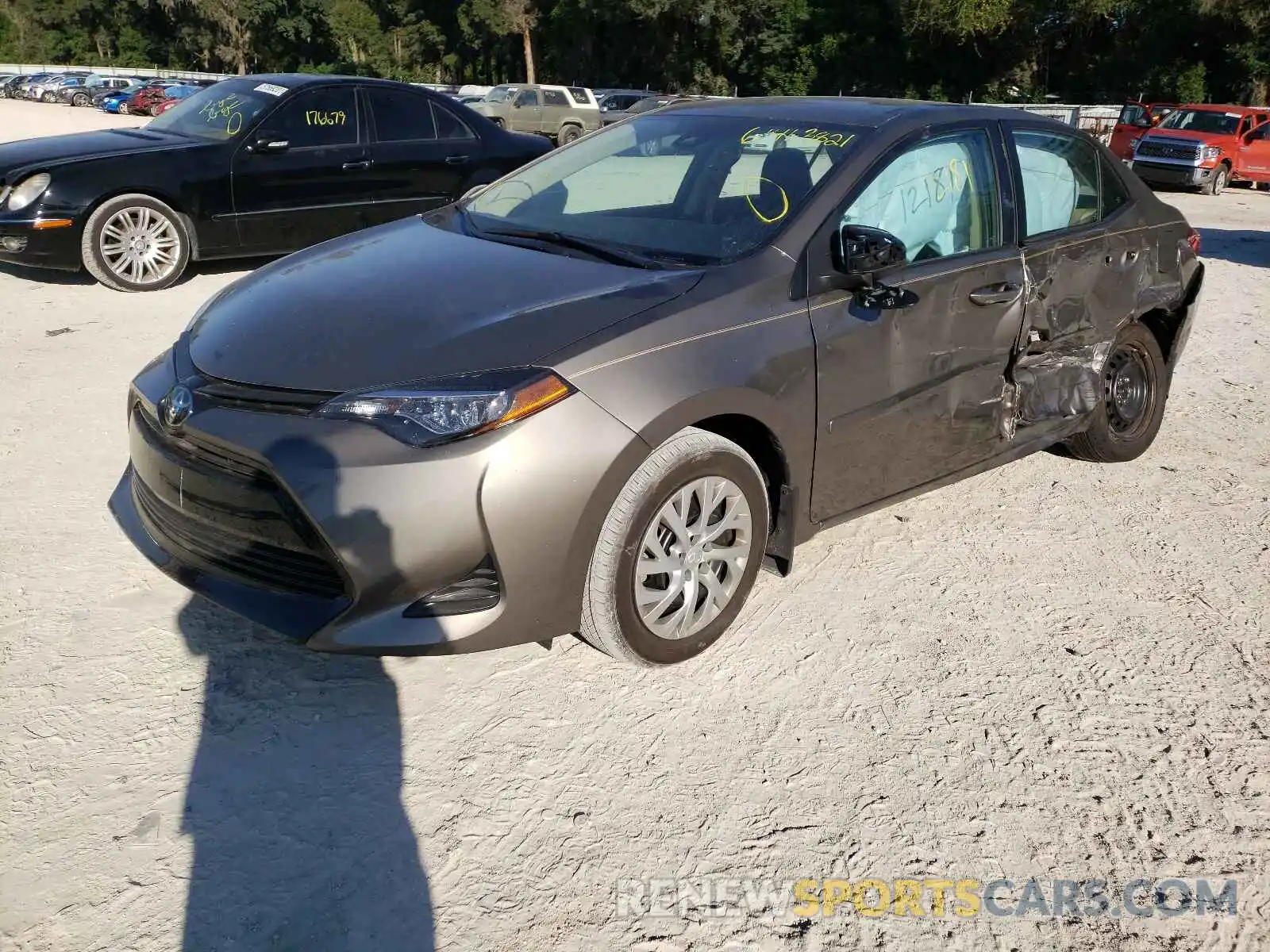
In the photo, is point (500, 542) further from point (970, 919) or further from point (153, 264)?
point (153, 264)

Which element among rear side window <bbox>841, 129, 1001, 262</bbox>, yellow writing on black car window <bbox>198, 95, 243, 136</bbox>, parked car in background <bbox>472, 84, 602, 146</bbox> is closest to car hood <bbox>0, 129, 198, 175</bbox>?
yellow writing on black car window <bbox>198, 95, 243, 136</bbox>

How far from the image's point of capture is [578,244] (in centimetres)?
371

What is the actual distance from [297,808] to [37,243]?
659 cm

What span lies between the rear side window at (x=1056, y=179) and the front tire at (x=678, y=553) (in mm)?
1859

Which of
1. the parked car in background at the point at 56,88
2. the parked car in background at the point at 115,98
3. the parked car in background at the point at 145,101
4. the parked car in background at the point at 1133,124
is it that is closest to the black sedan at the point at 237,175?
the parked car in background at the point at 1133,124

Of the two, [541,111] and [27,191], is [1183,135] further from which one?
[27,191]

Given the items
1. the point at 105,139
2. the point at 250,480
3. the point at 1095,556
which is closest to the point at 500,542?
the point at 250,480

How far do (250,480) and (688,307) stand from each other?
1.33 meters

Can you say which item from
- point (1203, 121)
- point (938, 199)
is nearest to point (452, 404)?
point (938, 199)

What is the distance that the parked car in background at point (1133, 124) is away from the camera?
20969 millimetres

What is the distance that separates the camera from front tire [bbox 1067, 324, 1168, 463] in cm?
491

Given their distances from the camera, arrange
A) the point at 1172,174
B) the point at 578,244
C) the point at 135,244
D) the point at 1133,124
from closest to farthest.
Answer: the point at 578,244 < the point at 135,244 < the point at 1172,174 < the point at 1133,124

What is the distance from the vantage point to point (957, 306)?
3877mm

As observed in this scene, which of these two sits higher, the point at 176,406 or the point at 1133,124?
the point at 1133,124
